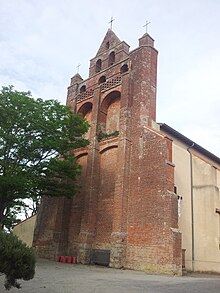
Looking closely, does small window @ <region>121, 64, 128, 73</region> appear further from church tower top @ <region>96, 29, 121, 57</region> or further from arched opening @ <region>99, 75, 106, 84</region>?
church tower top @ <region>96, 29, 121, 57</region>

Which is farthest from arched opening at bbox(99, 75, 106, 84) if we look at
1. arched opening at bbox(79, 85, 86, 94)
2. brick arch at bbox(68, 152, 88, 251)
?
brick arch at bbox(68, 152, 88, 251)

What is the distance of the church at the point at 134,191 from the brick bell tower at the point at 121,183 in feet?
0.20

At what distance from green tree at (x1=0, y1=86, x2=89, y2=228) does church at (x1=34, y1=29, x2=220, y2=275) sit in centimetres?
348

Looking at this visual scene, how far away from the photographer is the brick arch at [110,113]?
969 inches

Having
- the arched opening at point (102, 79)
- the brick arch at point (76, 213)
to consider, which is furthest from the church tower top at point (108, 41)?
the brick arch at point (76, 213)

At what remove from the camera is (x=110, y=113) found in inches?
998

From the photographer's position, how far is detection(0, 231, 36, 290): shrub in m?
6.28

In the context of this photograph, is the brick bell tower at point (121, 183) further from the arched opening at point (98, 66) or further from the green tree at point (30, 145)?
the green tree at point (30, 145)

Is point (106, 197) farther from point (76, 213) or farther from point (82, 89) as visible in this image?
point (82, 89)

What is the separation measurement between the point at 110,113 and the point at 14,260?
19724 millimetres

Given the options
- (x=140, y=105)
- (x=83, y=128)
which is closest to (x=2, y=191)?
(x=83, y=128)

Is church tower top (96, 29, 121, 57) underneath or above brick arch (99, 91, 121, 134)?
above

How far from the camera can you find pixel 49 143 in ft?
60.6

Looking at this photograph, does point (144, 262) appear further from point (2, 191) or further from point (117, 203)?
point (2, 191)
